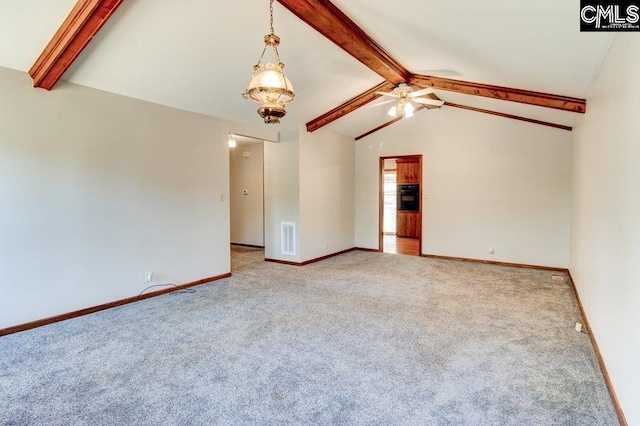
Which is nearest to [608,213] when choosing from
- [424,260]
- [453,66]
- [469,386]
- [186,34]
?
[469,386]

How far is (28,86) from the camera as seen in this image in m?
3.27

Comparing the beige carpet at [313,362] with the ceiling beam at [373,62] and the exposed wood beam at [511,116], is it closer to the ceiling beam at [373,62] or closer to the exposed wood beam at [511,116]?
the ceiling beam at [373,62]

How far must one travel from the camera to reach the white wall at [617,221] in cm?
181

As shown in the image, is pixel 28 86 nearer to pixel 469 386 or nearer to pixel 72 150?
pixel 72 150

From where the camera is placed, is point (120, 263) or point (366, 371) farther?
point (120, 263)

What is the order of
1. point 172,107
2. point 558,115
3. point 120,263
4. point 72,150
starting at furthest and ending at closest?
point 558,115 → point 172,107 → point 120,263 → point 72,150

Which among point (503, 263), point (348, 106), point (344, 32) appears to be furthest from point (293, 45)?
point (503, 263)

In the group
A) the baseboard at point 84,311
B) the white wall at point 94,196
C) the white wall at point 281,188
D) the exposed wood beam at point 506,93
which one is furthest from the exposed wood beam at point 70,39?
the exposed wood beam at point 506,93

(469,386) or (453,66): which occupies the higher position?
(453,66)

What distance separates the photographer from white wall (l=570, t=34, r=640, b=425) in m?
1.81

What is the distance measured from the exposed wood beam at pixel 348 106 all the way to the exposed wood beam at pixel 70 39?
3.67m

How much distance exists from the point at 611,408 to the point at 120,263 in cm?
462

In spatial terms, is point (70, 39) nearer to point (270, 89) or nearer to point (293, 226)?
point (270, 89)

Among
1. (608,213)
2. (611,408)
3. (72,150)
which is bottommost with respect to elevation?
(611,408)
